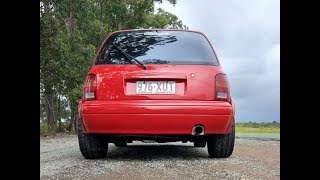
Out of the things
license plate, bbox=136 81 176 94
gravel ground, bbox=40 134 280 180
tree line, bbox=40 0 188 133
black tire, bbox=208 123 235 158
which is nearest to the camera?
gravel ground, bbox=40 134 280 180

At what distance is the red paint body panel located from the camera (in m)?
5.33

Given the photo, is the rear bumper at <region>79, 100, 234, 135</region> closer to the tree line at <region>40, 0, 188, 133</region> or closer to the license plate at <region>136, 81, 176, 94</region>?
the license plate at <region>136, 81, 176, 94</region>

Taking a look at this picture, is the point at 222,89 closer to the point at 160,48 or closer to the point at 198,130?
the point at 198,130

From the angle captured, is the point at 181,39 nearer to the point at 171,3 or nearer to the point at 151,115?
the point at 151,115

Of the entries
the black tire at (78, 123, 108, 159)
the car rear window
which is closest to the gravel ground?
the black tire at (78, 123, 108, 159)

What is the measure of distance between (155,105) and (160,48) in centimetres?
85

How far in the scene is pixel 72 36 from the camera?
733 inches

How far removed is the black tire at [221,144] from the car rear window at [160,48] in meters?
0.93

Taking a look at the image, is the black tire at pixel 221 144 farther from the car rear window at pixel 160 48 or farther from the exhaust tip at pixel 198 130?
the car rear window at pixel 160 48
